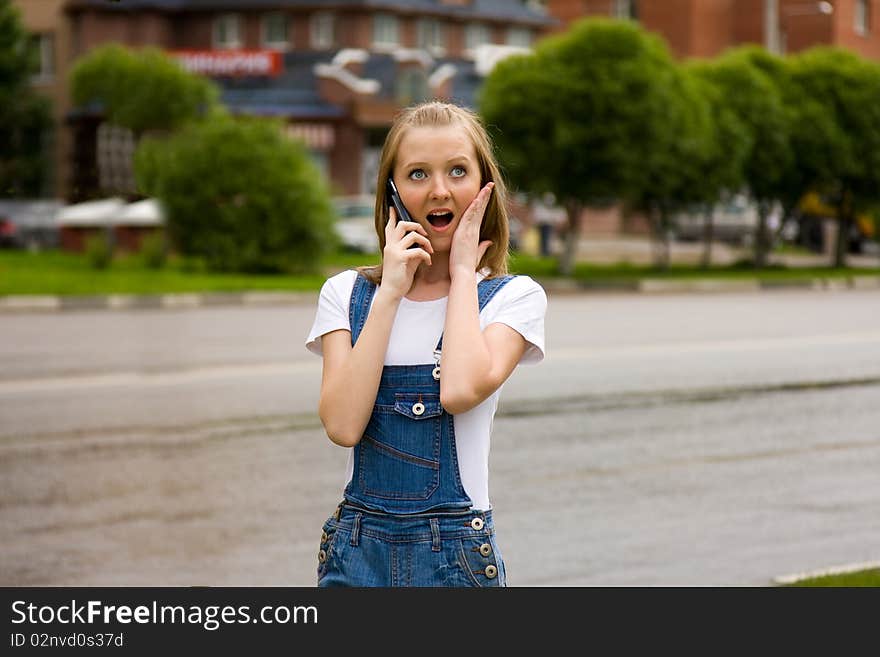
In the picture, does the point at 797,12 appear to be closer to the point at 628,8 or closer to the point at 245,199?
the point at 245,199

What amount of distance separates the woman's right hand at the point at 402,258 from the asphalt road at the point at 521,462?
13.4ft

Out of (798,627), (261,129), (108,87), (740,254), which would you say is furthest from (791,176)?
(798,627)

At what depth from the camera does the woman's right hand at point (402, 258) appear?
9.89ft

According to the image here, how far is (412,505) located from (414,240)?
20.0 inches

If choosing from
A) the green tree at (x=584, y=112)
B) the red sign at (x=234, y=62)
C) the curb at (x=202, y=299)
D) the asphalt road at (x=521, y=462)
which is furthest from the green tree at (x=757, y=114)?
the red sign at (x=234, y=62)

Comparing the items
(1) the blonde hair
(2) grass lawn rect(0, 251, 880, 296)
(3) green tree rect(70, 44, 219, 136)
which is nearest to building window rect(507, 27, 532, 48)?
(3) green tree rect(70, 44, 219, 136)

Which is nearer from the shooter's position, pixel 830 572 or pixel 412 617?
pixel 412 617

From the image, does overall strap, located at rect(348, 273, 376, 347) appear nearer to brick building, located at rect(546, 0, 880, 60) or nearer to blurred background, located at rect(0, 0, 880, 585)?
blurred background, located at rect(0, 0, 880, 585)

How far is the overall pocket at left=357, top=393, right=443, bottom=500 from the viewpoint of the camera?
3.02 meters

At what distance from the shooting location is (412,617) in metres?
2.96

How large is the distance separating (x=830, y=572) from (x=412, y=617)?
13.8 feet

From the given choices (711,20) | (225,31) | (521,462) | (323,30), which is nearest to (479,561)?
(521,462)

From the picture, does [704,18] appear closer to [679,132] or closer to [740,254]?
[740,254]

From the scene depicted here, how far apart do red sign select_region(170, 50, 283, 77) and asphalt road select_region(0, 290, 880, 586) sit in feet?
131
